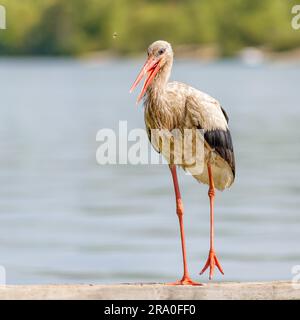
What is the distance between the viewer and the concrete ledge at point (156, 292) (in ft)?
23.4

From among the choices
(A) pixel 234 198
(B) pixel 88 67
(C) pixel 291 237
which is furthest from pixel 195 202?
(B) pixel 88 67

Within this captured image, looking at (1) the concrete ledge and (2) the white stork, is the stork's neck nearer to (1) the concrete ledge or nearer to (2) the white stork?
(2) the white stork

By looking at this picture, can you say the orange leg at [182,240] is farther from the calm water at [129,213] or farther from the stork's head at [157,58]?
the calm water at [129,213]

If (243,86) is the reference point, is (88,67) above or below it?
above

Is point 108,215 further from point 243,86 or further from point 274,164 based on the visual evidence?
point 243,86

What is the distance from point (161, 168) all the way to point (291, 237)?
10112mm

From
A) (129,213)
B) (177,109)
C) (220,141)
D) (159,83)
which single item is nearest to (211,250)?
(220,141)

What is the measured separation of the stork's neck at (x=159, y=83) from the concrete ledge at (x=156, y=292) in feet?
5.97

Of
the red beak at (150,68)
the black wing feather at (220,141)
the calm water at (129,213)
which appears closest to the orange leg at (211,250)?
the black wing feather at (220,141)

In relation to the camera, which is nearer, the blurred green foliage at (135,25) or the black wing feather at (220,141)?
the black wing feather at (220,141)

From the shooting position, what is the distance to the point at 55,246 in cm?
1578

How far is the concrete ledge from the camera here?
7125mm

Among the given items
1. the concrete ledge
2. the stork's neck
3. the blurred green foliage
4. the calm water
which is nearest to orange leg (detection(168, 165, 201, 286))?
the stork's neck

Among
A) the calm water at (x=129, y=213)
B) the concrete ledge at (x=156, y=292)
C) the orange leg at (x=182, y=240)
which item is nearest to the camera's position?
the concrete ledge at (x=156, y=292)
